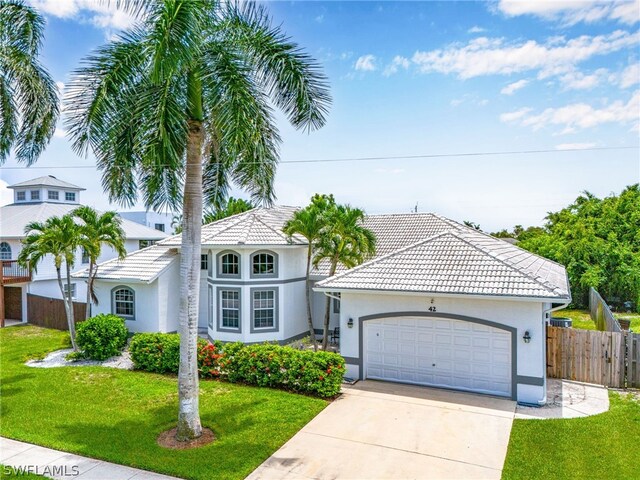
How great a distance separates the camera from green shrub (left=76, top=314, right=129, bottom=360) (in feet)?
53.0

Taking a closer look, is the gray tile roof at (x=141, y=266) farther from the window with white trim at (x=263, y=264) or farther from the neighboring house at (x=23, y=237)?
the neighboring house at (x=23, y=237)

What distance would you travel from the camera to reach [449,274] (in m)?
12.9

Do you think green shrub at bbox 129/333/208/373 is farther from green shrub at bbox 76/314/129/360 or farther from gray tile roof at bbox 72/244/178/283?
gray tile roof at bbox 72/244/178/283

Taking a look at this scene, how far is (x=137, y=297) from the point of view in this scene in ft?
61.9

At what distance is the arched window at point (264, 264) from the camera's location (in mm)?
17688

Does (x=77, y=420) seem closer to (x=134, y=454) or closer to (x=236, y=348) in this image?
(x=134, y=454)

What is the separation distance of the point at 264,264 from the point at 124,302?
6510 mm

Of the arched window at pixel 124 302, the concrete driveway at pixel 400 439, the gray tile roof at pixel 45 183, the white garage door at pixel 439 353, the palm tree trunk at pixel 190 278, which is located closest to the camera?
the concrete driveway at pixel 400 439

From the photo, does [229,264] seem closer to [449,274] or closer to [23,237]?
[449,274]

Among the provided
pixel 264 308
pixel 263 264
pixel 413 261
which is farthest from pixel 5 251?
pixel 413 261

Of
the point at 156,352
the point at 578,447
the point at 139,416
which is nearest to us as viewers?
the point at 578,447

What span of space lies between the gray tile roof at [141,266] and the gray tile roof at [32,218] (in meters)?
7.27

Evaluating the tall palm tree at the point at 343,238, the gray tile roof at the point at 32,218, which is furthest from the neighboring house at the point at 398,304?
the gray tile roof at the point at 32,218

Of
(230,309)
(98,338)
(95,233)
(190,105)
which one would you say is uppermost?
(190,105)
